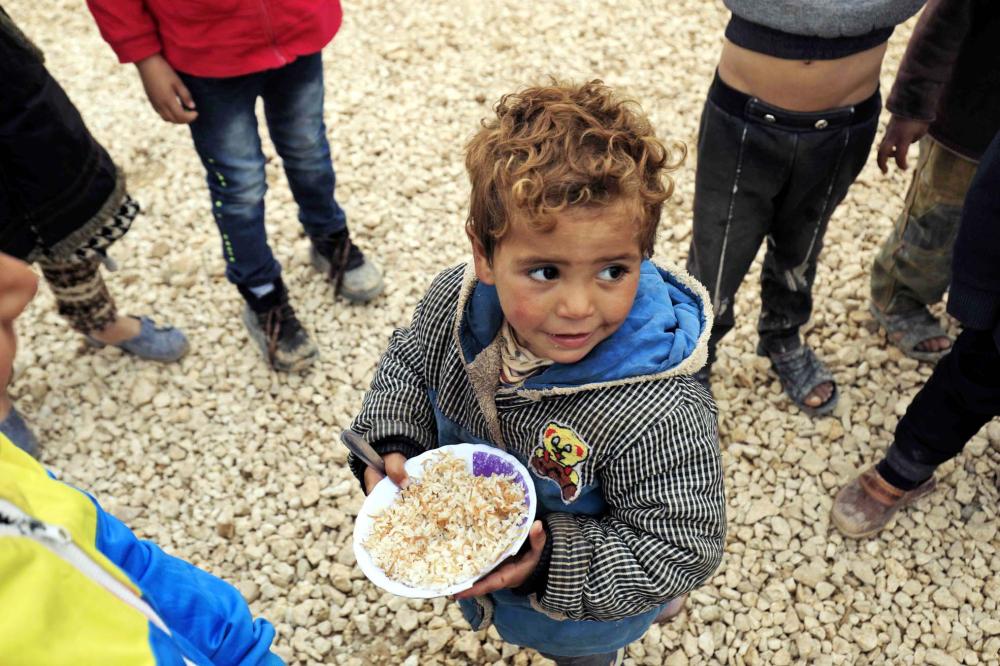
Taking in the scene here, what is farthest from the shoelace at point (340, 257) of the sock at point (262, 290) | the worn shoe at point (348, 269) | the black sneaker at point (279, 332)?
the sock at point (262, 290)

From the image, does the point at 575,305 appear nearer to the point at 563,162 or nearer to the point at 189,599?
the point at 563,162

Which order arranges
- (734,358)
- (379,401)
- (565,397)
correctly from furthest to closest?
(734,358)
(379,401)
(565,397)

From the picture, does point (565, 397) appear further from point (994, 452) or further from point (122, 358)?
point (122, 358)

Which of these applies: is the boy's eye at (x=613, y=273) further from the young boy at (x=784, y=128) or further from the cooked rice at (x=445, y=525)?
the young boy at (x=784, y=128)

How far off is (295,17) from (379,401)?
1497mm

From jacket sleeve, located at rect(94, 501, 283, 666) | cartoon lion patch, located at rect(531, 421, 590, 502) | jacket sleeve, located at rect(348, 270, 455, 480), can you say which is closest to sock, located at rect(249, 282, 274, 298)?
jacket sleeve, located at rect(348, 270, 455, 480)

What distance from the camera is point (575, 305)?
1.42 meters

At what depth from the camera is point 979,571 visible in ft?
8.57

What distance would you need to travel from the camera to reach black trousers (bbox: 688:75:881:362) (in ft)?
A: 7.41

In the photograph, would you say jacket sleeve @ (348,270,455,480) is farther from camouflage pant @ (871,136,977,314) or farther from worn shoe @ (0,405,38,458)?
camouflage pant @ (871,136,977,314)

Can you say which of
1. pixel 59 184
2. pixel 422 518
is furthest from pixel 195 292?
pixel 422 518

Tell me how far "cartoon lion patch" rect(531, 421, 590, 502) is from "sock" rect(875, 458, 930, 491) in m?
1.52

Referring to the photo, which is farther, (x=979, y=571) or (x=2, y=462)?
(x=979, y=571)

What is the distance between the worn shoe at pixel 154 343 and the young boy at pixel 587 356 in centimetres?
Answer: 207
